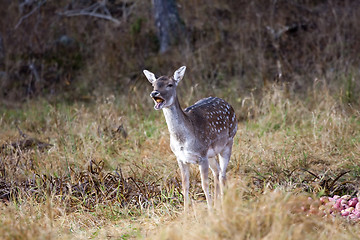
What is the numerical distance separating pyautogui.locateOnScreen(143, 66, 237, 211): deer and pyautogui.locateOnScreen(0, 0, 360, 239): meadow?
35cm

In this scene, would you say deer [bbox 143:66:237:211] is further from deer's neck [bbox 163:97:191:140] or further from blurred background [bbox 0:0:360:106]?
blurred background [bbox 0:0:360:106]

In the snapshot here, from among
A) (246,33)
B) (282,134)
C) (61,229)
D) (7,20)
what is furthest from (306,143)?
(7,20)

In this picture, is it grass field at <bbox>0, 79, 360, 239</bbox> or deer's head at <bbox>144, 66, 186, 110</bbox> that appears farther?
deer's head at <bbox>144, 66, 186, 110</bbox>

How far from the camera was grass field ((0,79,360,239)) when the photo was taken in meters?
3.62

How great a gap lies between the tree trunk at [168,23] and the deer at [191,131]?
6.64m

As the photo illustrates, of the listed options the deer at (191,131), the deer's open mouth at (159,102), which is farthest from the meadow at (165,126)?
the deer's open mouth at (159,102)

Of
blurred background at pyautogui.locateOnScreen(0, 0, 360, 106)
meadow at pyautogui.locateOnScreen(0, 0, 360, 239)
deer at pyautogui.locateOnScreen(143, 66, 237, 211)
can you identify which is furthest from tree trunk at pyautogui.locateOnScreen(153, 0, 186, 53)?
deer at pyautogui.locateOnScreen(143, 66, 237, 211)

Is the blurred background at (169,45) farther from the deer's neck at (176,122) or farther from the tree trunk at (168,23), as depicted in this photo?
the deer's neck at (176,122)

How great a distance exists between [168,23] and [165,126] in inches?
186

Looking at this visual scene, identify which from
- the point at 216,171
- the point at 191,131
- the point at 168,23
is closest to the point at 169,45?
the point at 168,23

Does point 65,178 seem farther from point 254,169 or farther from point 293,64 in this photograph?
point 293,64

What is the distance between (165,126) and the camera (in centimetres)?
749

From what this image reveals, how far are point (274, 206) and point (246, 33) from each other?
25.8 ft

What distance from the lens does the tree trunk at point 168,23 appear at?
449 inches
